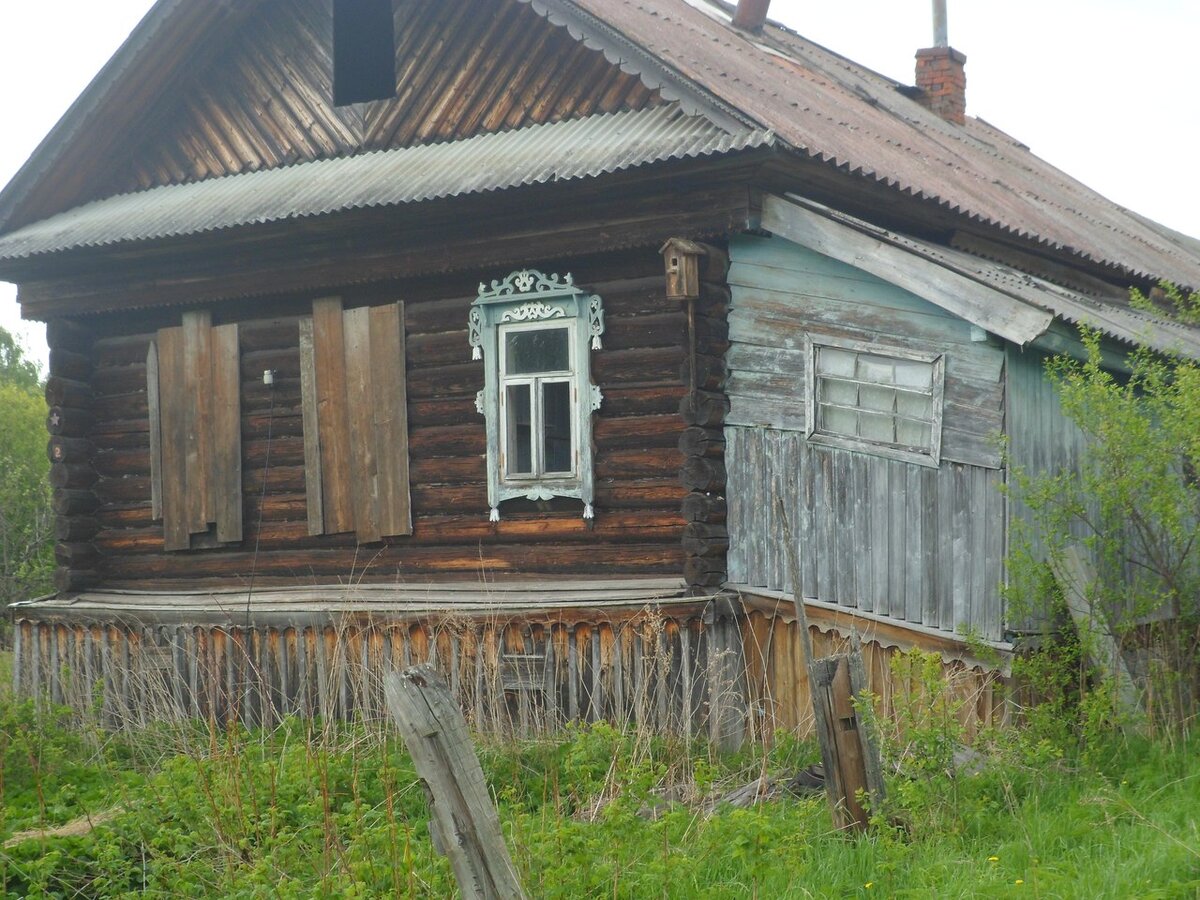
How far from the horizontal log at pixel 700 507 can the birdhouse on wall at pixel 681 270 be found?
1.31 m

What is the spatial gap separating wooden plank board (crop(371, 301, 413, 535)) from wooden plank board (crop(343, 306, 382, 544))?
6cm

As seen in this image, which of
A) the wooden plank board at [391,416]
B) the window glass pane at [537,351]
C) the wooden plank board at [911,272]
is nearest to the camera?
the wooden plank board at [911,272]

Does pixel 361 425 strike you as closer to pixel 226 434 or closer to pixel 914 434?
pixel 226 434

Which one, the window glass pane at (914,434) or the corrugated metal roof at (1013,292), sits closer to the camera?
the corrugated metal roof at (1013,292)

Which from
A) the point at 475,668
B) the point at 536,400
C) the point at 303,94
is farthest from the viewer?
the point at 303,94

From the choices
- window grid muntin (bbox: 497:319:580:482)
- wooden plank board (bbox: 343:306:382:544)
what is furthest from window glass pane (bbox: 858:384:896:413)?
wooden plank board (bbox: 343:306:382:544)

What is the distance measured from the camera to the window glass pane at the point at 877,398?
8930 mm

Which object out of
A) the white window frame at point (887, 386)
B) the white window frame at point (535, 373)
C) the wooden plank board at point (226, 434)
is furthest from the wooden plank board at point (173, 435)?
the white window frame at point (887, 386)

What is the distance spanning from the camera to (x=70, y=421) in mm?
12578

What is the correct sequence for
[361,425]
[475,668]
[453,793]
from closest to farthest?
[453,793]
[475,668]
[361,425]

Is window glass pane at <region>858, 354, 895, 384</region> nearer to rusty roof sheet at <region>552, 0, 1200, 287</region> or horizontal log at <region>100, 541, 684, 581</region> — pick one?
rusty roof sheet at <region>552, 0, 1200, 287</region>

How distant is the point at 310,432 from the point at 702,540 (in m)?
3.53

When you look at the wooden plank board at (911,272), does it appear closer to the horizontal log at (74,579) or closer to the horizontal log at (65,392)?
the horizontal log at (65,392)

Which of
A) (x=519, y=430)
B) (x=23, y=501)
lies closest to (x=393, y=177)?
(x=519, y=430)
